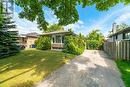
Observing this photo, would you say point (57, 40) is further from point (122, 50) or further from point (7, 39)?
point (122, 50)

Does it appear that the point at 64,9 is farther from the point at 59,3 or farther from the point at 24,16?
the point at 24,16

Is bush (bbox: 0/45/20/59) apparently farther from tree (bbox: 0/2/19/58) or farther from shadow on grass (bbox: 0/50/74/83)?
shadow on grass (bbox: 0/50/74/83)

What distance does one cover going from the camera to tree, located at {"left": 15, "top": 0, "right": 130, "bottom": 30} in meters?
14.0

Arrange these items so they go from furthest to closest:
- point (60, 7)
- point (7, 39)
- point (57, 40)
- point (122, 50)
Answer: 1. point (57, 40)
2. point (7, 39)
3. point (122, 50)
4. point (60, 7)

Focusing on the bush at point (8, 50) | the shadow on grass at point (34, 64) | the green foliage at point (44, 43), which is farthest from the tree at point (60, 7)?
the green foliage at point (44, 43)

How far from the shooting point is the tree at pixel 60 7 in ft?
46.0

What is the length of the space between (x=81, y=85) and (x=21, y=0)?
27.1 ft

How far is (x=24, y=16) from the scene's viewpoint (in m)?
14.7

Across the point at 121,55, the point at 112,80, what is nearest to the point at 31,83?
the point at 112,80

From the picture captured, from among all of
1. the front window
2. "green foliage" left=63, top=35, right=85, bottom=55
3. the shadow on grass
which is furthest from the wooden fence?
the front window

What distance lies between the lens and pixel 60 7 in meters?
14.5

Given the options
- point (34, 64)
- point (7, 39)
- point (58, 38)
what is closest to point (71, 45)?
point (34, 64)

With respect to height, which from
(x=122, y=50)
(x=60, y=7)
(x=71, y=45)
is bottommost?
(x=122, y=50)

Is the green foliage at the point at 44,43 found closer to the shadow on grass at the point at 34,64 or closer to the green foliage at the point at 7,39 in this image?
the green foliage at the point at 7,39
